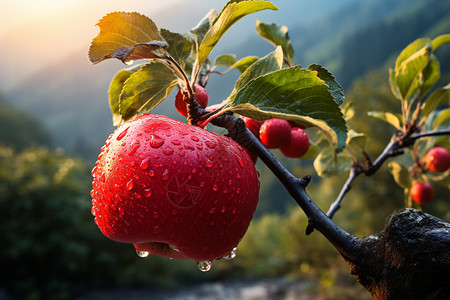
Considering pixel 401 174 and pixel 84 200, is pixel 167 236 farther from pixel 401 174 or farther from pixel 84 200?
pixel 84 200

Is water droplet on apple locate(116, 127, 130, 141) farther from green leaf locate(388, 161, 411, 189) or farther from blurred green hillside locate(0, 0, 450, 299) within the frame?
green leaf locate(388, 161, 411, 189)

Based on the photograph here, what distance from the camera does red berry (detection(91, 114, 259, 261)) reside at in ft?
1.33

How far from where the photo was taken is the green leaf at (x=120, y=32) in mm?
455

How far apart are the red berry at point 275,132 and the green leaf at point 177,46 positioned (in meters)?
0.19

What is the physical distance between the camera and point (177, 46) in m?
0.52

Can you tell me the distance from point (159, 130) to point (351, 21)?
6161cm

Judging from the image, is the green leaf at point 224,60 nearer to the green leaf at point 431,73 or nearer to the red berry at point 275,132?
the red berry at point 275,132

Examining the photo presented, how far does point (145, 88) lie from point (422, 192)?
0.87 m

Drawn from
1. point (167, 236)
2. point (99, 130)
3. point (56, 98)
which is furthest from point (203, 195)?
point (56, 98)

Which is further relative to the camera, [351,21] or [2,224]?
[351,21]

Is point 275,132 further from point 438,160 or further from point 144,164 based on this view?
point 438,160

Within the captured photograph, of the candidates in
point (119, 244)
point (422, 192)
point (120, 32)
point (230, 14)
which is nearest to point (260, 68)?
point (230, 14)

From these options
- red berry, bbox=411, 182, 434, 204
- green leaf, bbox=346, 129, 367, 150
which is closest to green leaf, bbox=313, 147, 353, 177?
green leaf, bbox=346, 129, 367, 150

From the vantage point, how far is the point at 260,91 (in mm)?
412
